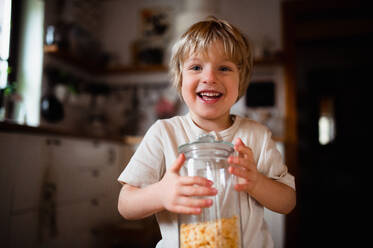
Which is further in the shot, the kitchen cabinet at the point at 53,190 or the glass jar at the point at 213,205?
the kitchen cabinet at the point at 53,190

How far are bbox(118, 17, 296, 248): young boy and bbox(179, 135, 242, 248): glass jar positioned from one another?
30 millimetres

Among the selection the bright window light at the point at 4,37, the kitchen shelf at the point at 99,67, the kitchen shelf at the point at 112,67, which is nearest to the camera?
the bright window light at the point at 4,37

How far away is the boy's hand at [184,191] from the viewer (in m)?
0.44

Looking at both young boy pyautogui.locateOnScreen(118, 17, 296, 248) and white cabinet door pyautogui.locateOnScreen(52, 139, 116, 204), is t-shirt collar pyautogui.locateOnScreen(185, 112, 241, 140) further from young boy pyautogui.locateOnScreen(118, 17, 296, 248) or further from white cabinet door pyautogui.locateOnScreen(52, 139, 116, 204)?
white cabinet door pyautogui.locateOnScreen(52, 139, 116, 204)

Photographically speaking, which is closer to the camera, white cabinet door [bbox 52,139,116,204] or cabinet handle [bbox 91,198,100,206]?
white cabinet door [bbox 52,139,116,204]

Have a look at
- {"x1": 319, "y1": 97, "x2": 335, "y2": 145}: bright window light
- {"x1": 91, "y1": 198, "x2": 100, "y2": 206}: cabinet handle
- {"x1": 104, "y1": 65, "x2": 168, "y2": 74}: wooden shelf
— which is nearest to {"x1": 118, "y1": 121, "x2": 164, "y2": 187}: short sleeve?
{"x1": 91, "y1": 198, "x2": 100, "y2": 206}: cabinet handle

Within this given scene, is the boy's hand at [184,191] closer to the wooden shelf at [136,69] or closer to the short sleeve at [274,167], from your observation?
the short sleeve at [274,167]

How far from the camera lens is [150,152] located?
61cm

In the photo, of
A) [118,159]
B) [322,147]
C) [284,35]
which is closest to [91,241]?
[118,159]

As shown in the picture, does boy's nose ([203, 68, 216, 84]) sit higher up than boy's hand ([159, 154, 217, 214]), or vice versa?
boy's nose ([203, 68, 216, 84])

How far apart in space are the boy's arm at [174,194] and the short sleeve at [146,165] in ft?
0.12

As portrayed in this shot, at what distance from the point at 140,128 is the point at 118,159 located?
60cm

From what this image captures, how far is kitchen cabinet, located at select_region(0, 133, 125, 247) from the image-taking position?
1295 millimetres

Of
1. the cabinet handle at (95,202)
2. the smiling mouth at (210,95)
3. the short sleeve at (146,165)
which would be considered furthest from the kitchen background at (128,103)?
the smiling mouth at (210,95)
